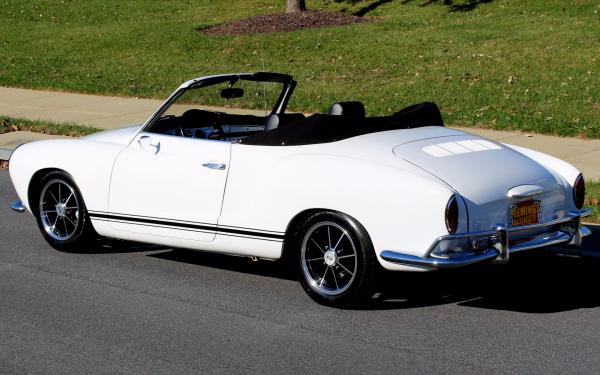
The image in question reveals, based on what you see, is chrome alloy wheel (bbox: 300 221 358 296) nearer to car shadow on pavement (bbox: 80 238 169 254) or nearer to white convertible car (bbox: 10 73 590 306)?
white convertible car (bbox: 10 73 590 306)

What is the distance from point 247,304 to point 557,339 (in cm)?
201

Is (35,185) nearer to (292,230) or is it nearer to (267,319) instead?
(292,230)

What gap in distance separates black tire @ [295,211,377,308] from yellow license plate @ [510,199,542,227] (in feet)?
2.97

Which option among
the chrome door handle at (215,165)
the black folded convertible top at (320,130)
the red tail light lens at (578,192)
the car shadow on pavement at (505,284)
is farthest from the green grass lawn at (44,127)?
the red tail light lens at (578,192)

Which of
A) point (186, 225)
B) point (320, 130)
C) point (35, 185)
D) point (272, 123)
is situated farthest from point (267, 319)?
point (35, 185)

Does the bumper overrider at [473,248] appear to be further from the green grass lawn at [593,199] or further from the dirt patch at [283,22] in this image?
the dirt patch at [283,22]

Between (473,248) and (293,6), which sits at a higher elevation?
(473,248)

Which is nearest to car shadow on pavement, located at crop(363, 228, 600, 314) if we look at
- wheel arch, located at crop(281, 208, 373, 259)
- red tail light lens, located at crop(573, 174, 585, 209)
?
red tail light lens, located at crop(573, 174, 585, 209)

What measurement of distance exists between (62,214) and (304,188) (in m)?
2.46

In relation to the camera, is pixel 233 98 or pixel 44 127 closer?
pixel 233 98

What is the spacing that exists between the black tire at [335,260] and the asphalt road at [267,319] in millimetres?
141

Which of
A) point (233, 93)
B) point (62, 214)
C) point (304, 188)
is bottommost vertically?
point (62, 214)

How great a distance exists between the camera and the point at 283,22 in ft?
73.5

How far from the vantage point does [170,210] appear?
7445 mm
